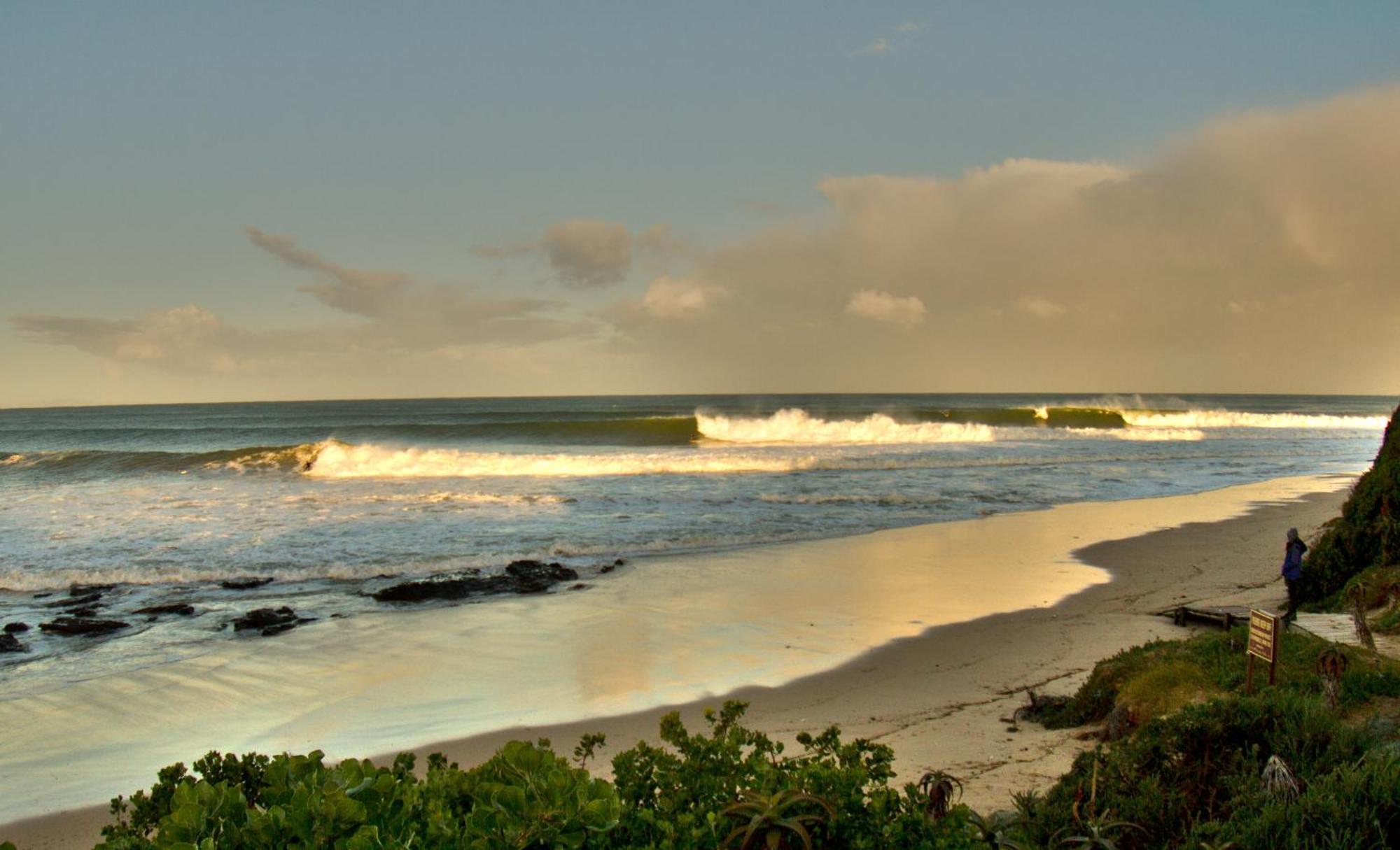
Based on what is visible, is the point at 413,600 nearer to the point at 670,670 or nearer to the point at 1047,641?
the point at 670,670

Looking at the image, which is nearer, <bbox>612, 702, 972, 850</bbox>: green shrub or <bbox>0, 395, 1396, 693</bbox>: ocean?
<bbox>612, 702, 972, 850</bbox>: green shrub

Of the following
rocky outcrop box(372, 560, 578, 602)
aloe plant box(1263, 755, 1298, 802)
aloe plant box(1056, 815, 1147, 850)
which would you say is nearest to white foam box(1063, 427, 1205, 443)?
rocky outcrop box(372, 560, 578, 602)

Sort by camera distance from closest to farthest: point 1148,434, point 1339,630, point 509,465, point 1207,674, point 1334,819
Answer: point 1334,819, point 1207,674, point 1339,630, point 509,465, point 1148,434

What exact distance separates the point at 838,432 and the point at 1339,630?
40111mm

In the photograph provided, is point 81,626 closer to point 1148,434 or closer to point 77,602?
point 77,602

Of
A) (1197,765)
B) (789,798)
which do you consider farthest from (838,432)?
(789,798)

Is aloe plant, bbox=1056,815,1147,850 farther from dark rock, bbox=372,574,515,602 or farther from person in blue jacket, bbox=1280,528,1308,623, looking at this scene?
dark rock, bbox=372,574,515,602

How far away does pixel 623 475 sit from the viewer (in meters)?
27.5

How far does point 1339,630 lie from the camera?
656cm

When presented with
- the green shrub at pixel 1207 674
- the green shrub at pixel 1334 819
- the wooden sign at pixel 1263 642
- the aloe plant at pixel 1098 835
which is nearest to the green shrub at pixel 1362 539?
the green shrub at pixel 1207 674

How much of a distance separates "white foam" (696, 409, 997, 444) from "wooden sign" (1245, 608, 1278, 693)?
3763 centimetres

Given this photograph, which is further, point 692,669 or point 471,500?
point 471,500

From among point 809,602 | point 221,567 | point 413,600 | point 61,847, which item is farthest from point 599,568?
point 61,847

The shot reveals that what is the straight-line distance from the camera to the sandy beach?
619 cm
